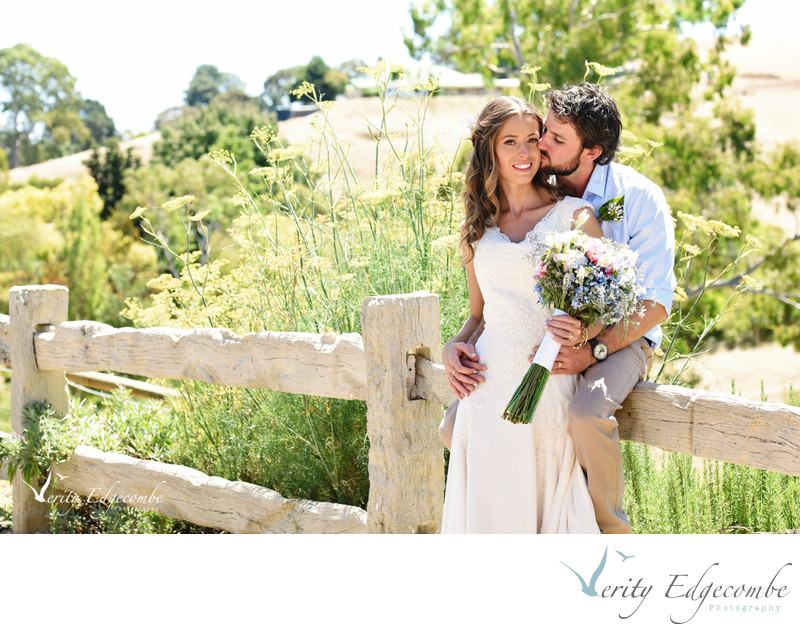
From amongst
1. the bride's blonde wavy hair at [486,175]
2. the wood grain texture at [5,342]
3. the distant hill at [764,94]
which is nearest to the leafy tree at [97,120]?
the distant hill at [764,94]

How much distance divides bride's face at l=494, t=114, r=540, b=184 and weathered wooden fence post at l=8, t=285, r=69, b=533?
3.04m

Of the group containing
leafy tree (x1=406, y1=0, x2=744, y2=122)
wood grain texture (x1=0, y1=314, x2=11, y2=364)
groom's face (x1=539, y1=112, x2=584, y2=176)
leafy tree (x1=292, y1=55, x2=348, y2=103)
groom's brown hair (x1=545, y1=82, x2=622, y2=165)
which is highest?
leafy tree (x1=292, y1=55, x2=348, y2=103)

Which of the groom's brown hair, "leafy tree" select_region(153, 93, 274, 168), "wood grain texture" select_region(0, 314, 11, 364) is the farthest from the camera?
"leafy tree" select_region(153, 93, 274, 168)

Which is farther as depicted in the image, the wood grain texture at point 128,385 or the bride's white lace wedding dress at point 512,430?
the wood grain texture at point 128,385

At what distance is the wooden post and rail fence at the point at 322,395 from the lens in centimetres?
216

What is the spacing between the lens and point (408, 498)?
2977mm

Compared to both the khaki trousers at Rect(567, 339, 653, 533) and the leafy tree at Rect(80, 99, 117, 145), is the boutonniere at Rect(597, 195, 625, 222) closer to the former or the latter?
the khaki trousers at Rect(567, 339, 653, 533)

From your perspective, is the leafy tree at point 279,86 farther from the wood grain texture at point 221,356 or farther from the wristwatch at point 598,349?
the wristwatch at point 598,349

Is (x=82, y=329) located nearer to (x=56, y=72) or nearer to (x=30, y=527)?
(x=30, y=527)

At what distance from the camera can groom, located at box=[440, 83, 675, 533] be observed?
7.16 feet

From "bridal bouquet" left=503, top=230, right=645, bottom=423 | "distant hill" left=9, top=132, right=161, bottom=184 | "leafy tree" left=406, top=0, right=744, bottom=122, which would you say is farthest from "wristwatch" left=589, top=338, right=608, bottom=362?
"distant hill" left=9, top=132, right=161, bottom=184

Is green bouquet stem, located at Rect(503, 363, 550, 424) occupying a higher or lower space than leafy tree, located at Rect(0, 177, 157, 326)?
higher

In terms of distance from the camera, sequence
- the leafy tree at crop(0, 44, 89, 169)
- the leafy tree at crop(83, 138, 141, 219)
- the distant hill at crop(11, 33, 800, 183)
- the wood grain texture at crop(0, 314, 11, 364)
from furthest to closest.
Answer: the leafy tree at crop(0, 44, 89, 169)
the distant hill at crop(11, 33, 800, 183)
the leafy tree at crop(83, 138, 141, 219)
the wood grain texture at crop(0, 314, 11, 364)

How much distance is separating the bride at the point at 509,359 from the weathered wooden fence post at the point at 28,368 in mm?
2911
